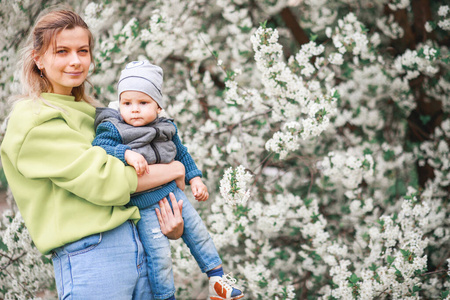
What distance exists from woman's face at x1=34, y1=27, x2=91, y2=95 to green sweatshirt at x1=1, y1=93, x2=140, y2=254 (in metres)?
0.17

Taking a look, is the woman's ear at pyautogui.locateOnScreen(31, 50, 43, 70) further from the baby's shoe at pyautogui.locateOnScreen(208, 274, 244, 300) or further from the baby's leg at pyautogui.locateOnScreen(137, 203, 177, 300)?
the baby's shoe at pyautogui.locateOnScreen(208, 274, 244, 300)

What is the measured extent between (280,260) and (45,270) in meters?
1.95

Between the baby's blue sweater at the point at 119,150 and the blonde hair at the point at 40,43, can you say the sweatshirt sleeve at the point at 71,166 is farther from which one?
the blonde hair at the point at 40,43

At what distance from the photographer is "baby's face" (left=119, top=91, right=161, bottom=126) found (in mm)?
2023

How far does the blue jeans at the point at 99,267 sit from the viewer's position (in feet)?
5.94

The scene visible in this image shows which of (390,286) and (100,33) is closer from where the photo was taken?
(390,286)

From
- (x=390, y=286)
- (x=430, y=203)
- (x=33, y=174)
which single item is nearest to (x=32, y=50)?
(x=33, y=174)

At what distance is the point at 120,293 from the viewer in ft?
6.09

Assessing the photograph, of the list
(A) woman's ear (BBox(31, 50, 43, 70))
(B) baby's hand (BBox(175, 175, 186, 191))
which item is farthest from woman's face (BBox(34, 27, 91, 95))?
(B) baby's hand (BBox(175, 175, 186, 191))

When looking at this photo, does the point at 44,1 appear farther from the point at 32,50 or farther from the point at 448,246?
the point at 448,246

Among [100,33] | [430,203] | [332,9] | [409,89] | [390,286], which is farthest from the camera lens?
[332,9]

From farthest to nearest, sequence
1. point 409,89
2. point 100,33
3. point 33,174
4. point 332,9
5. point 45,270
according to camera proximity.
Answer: point 332,9
point 409,89
point 100,33
point 45,270
point 33,174

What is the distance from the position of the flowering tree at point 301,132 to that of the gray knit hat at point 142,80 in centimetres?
71

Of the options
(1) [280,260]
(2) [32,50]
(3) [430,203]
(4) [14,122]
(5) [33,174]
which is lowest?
(1) [280,260]
